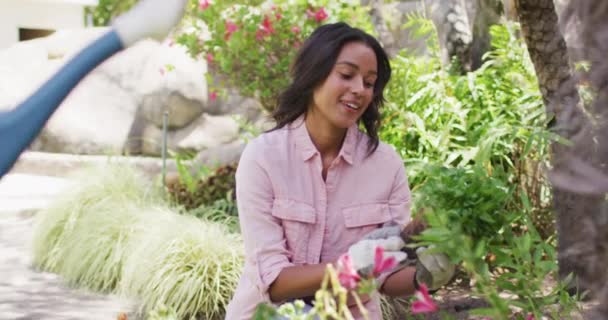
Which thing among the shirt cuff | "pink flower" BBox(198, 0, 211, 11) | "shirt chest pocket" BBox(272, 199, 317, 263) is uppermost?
"pink flower" BBox(198, 0, 211, 11)

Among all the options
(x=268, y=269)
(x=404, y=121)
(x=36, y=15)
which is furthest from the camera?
(x=36, y=15)

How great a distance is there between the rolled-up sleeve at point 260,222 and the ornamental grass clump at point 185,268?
1756mm

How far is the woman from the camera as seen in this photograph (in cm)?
228

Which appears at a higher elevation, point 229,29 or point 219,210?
point 229,29

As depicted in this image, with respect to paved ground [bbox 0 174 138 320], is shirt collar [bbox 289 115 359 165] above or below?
above

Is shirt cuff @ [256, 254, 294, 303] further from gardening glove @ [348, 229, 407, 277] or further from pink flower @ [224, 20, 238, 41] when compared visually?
pink flower @ [224, 20, 238, 41]

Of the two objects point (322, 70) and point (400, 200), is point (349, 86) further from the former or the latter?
point (400, 200)

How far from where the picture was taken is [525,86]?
17.7 feet

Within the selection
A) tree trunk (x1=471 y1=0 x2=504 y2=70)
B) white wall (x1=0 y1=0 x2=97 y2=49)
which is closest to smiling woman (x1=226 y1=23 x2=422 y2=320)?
tree trunk (x1=471 y1=0 x2=504 y2=70)

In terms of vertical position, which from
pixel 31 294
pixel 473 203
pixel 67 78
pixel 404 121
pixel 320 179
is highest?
pixel 67 78

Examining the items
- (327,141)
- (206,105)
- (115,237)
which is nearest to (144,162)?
(206,105)

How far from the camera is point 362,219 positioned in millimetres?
2309

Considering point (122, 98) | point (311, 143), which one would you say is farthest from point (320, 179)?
point (122, 98)

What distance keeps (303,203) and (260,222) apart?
5.4 inches
